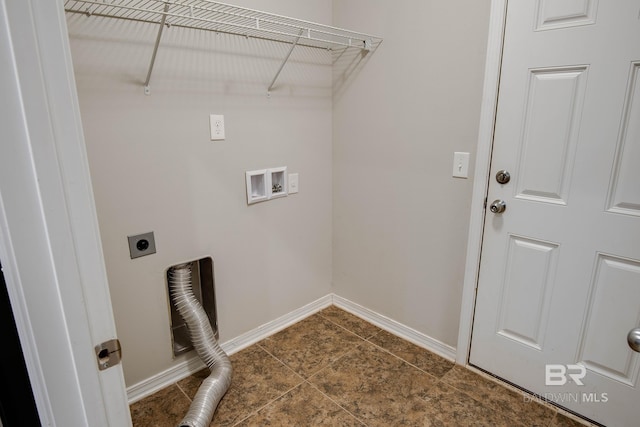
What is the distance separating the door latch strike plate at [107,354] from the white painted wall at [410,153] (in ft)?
5.39

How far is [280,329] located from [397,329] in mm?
741

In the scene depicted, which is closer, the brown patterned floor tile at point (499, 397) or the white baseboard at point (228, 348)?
the brown patterned floor tile at point (499, 397)

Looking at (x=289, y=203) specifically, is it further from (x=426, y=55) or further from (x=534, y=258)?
(x=534, y=258)

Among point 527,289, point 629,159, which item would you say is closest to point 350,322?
point 527,289

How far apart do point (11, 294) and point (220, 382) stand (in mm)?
1382

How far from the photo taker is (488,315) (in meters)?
1.84

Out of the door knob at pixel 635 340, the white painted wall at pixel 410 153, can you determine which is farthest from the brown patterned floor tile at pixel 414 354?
the door knob at pixel 635 340

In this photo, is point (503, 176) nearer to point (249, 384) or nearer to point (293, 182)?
point (293, 182)

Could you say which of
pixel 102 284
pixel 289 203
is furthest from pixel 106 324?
pixel 289 203

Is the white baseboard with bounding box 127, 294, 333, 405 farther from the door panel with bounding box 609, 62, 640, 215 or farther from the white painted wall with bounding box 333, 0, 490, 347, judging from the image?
the door panel with bounding box 609, 62, 640, 215

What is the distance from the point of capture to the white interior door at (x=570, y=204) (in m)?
1.36

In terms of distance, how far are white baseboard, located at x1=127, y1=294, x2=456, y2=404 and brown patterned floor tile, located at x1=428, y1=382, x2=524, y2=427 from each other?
0.29 meters

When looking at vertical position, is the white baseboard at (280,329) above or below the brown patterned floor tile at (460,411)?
above
